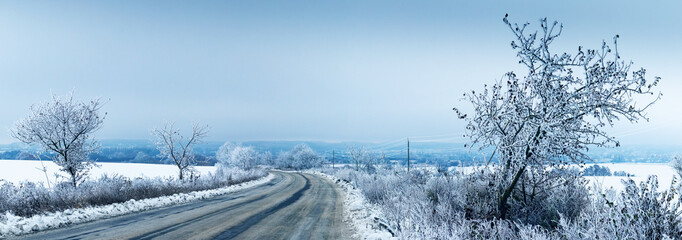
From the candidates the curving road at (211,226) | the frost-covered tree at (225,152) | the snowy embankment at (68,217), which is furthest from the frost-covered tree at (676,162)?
the frost-covered tree at (225,152)

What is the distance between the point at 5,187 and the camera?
15.3m

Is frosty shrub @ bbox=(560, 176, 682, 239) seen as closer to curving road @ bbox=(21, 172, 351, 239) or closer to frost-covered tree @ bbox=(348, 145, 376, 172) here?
curving road @ bbox=(21, 172, 351, 239)

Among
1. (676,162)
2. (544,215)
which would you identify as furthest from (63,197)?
(676,162)

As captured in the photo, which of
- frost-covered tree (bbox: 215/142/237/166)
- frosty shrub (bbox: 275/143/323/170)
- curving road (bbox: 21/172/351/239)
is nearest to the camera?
curving road (bbox: 21/172/351/239)

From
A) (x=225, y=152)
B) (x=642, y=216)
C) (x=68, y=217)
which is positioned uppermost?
(x=225, y=152)

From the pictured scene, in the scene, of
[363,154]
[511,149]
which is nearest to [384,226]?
[511,149]

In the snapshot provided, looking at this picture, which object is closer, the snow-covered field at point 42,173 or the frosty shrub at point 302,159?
the snow-covered field at point 42,173

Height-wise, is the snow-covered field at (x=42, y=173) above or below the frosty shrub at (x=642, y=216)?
below

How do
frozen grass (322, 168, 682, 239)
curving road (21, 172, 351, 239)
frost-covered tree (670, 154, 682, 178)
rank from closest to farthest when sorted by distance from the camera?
1. frozen grass (322, 168, 682, 239)
2. curving road (21, 172, 351, 239)
3. frost-covered tree (670, 154, 682, 178)

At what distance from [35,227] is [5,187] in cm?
891

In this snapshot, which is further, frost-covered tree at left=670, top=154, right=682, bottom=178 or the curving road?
frost-covered tree at left=670, top=154, right=682, bottom=178

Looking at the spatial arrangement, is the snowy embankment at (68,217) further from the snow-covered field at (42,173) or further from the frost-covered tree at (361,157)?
the frost-covered tree at (361,157)

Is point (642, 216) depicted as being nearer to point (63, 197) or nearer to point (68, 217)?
point (68, 217)

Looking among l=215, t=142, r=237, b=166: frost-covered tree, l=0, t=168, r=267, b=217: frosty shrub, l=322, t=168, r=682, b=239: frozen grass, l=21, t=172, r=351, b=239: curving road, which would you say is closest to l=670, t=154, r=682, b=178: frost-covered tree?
l=322, t=168, r=682, b=239: frozen grass
